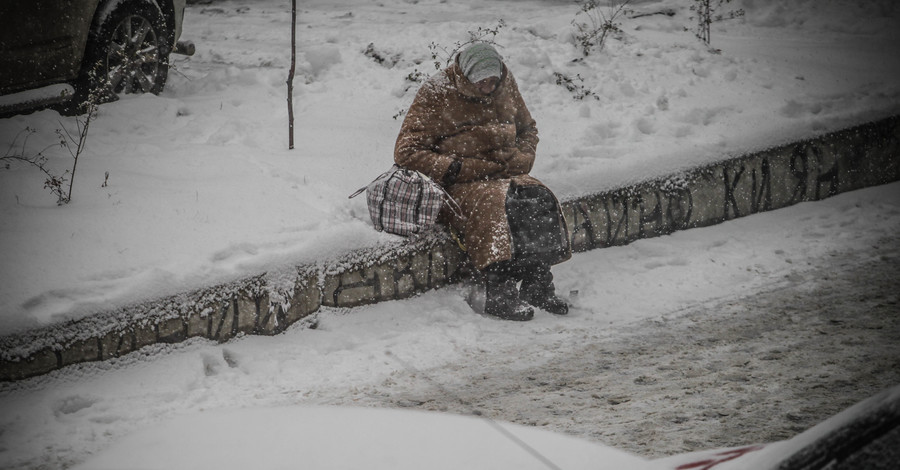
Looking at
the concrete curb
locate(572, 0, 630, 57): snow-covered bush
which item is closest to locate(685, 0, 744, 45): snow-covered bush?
locate(572, 0, 630, 57): snow-covered bush

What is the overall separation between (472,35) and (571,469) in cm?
561

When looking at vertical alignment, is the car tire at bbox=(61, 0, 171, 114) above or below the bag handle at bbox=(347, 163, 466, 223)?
above

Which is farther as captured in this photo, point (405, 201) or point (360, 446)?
point (405, 201)

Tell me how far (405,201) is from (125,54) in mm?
2423

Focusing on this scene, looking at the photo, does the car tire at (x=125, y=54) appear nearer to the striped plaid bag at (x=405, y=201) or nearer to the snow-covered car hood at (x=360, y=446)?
the striped plaid bag at (x=405, y=201)

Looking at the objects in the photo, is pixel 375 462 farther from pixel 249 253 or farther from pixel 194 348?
pixel 249 253

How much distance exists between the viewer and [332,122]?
5.53 m

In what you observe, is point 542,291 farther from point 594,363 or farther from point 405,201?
point 405,201

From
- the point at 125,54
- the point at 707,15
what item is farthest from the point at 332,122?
the point at 707,15

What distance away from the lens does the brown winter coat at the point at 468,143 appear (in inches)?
162

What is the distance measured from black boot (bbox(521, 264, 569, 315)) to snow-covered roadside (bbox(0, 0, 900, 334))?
798mm

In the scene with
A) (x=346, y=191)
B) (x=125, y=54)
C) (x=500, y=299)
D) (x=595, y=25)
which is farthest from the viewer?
(x=595, y=25)

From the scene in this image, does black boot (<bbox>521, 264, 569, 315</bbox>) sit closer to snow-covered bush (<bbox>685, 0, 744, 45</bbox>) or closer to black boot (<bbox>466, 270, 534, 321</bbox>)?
black boot (<bbox>466, 270, 534, 321</bbox>)

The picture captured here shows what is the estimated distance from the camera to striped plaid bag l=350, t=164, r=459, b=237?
4.05m
